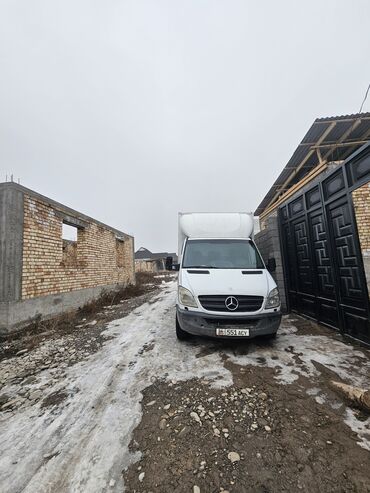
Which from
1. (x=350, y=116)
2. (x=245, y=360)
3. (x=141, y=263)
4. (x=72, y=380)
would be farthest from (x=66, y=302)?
(x=141, y=263)

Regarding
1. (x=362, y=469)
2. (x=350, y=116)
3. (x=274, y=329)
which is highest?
(x=350, y=116)

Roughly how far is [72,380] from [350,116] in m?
9.85

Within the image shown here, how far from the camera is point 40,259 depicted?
6.11 metres

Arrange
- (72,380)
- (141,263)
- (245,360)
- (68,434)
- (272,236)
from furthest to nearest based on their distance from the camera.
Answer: (141,263) < (272,236) < (245,360) < (72,380) < (68,434)

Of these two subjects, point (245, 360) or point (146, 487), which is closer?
point (146, 487)

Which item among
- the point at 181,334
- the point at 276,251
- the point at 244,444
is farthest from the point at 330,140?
the point at 244,444

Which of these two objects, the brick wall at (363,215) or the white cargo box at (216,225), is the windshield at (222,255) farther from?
the brick wall at (363,215)

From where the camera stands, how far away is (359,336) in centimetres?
409

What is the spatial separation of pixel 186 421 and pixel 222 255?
3183 mm

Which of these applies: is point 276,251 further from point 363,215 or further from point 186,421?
point 186,421

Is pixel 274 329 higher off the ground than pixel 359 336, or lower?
higher

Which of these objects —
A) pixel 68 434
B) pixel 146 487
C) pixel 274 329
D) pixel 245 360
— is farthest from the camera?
pixel 274 329

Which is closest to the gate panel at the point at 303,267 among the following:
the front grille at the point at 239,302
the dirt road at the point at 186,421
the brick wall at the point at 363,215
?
the brick wall at the point at 363,215

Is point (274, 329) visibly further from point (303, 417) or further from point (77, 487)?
point (77, 487)
